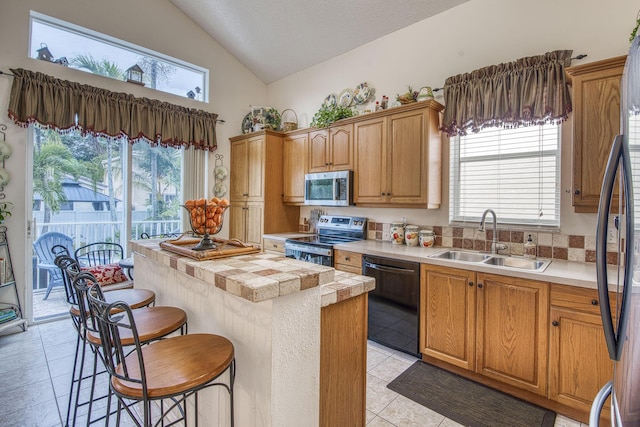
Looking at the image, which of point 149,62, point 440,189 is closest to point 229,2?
point 149,62

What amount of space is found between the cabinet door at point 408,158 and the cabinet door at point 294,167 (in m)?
1.27

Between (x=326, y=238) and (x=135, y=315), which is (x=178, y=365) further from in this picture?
(x=326, y=238)

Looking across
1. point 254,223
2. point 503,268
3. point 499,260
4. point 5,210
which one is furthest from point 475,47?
point 5,210

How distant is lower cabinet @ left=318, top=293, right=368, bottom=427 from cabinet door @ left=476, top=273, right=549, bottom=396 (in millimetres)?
Answer: 1203

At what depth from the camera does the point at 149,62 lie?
4.01 metres

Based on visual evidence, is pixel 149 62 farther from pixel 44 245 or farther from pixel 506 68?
pixel 506 68

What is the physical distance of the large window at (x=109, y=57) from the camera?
332 centimetres

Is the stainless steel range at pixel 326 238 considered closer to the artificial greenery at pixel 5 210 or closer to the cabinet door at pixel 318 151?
the cabinet door at pixel 318 151

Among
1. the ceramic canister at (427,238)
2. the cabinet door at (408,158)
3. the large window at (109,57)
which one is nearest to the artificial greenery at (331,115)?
→ the cabinet door at (408,158)

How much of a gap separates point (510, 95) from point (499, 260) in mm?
1349

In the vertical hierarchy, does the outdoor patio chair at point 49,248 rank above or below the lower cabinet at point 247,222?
below

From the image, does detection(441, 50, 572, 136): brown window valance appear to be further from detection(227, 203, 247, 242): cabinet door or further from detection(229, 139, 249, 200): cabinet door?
detection(227, 203, 247, 242): cabinet door

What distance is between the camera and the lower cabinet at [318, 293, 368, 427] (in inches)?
52.6

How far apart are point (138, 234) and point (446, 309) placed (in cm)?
369
